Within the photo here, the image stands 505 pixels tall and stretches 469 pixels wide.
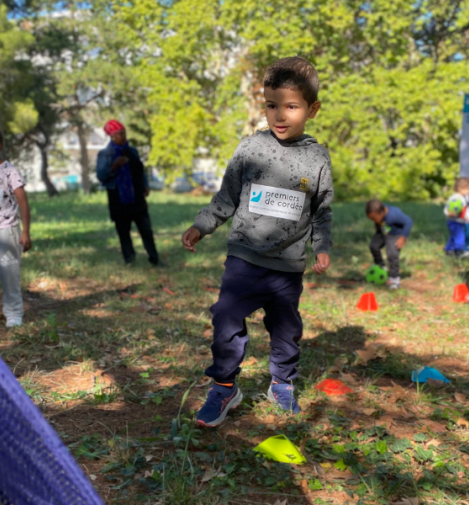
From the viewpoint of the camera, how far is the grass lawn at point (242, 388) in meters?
2.68

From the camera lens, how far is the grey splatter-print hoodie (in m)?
3.17

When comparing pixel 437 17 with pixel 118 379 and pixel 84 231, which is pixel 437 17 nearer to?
pixel 84 231

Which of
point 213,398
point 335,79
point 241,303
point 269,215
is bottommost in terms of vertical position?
point 213,398

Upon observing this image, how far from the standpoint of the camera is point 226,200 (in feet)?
10.9

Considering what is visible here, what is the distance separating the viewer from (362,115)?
23.4m

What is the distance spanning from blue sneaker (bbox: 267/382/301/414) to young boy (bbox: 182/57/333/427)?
11.0 inches

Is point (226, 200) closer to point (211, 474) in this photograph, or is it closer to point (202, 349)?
point (211, 474)

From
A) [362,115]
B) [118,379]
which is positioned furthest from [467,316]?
[362,115]

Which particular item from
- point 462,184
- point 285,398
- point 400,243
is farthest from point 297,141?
point 462,184

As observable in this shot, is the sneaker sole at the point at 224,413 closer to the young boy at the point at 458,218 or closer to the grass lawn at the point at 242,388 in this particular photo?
the grass lawn at the point at 242,388

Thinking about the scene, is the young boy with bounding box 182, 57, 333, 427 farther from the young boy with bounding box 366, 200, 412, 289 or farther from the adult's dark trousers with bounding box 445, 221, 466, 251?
the adult's dark trousers with bounding box 445, 221, 466, 251

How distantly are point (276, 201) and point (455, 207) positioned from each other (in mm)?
6500

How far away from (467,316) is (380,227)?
2.08 metres

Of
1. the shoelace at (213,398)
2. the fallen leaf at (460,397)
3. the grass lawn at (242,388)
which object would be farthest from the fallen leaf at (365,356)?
the shoelace at (213,398)
